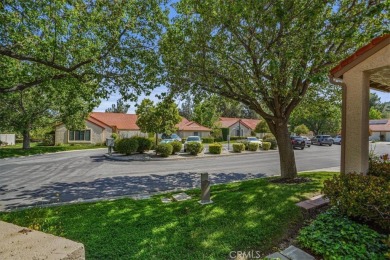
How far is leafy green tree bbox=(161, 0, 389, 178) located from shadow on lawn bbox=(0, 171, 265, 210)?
4.08 m

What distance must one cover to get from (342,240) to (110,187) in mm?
8586

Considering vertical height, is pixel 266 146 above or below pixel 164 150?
above

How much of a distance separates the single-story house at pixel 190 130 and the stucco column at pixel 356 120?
35989 millimetres

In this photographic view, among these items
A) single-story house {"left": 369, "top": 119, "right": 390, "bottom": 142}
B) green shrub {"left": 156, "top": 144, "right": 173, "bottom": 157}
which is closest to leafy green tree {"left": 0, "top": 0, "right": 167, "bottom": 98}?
green shrub {"left": 156, "top": 144, "right": 173, "bottom": 157}

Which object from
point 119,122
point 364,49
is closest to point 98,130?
point 119,122

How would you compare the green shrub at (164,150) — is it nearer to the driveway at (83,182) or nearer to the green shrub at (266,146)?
the driveway at (83,182)

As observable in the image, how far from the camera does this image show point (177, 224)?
16.7 feet

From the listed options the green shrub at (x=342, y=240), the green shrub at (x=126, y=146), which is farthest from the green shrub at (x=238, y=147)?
the green shrub at (x=342, y=240)

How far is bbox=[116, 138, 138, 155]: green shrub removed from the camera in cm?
2131

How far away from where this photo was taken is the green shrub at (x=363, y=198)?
3.92m

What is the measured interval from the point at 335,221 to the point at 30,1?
404 inches

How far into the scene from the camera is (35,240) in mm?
3021

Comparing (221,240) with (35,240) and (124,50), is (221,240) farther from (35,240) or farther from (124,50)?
(124,50)

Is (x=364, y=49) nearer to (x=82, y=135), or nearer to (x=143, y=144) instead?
(x=143, y=144)
